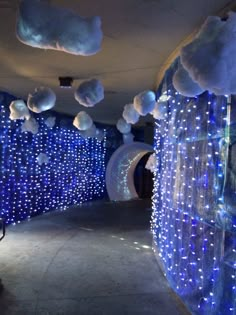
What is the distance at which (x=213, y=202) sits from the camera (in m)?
→ 2.47

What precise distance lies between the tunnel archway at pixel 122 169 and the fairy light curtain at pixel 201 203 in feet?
22.9

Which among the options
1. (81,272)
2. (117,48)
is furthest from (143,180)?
(117,48)

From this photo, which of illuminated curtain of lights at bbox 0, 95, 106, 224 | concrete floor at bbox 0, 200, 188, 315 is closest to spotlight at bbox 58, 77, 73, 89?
illuminated curtain of lights at bbox 0, 95, 106, 224

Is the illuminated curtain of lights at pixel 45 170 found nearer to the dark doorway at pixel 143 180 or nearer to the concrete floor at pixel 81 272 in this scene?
the concrete floor at pixel 81 272

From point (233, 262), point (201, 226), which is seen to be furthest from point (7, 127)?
point (233, 262)

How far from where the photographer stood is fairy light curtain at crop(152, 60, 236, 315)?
7.33 feet

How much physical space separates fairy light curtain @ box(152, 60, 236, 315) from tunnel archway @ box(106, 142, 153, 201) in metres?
6.96

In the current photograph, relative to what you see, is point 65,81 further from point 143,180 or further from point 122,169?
point 143,180

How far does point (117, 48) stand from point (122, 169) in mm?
7795

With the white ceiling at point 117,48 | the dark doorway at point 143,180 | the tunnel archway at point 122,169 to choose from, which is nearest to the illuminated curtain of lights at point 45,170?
the tunnel archway at point 122,169

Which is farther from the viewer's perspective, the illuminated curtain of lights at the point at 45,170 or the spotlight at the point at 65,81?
the illuminated curtain of lights at the point at 45,170

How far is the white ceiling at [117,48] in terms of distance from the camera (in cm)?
268

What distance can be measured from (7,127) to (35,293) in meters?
4.05

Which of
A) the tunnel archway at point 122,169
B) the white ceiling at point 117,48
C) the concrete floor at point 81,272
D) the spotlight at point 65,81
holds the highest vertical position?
the white ceiling at point 117,48
